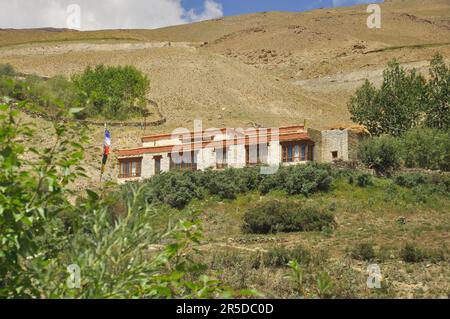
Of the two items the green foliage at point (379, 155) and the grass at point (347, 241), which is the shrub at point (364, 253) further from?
the green foliage at point (379, 155)

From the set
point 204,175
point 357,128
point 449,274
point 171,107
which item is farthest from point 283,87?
point 449,274

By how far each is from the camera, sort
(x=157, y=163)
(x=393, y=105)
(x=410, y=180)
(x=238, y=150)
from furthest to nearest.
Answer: (x=393, y=105) < (x=157, y=163) < (x=238, y=150) < (x=410, y=180)

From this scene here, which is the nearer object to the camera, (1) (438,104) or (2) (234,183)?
(2) (234,183)

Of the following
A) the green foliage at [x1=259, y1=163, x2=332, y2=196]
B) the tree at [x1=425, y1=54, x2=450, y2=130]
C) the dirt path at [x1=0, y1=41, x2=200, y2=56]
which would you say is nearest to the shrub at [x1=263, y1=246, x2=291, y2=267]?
the green foliage at [x1=259, y1=163, x2=332, y2=196]

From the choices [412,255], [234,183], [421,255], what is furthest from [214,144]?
[421,255]

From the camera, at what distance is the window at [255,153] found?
3469 centimetres

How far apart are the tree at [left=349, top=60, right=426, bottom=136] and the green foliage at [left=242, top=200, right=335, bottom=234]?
2115 cm

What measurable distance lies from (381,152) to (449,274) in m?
19.3

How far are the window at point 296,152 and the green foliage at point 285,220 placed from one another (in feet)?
28.0

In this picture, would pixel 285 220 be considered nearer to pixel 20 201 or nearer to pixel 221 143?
pixel 221 143

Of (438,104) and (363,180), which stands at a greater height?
(438,104)

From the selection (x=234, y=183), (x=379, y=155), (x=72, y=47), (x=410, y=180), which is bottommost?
(x=234, y=183)

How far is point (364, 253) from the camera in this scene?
17641 millimetres

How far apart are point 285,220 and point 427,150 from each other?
1658 centimetres
